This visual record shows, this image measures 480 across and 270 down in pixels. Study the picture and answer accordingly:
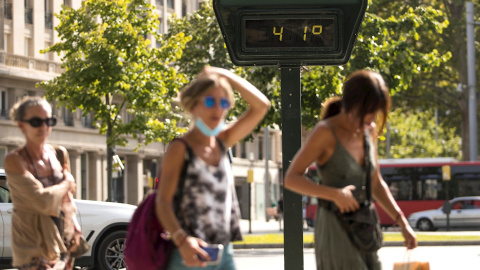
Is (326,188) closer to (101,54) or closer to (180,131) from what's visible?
(101,54)

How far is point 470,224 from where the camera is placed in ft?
133

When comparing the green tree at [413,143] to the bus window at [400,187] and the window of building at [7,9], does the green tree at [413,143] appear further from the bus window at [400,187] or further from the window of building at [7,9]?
the window of building at [7,9]

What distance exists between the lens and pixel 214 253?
4.52 meters

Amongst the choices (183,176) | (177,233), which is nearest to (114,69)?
(183,176)

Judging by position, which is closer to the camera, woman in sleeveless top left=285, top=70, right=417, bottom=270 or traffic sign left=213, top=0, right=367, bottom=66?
woman in sleeveless top left=285, top=70, right=417, bottom=270

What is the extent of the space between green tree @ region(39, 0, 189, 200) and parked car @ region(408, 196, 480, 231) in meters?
13.9

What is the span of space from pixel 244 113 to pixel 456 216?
121ft

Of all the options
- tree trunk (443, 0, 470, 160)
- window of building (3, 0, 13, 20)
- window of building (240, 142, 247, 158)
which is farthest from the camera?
window of building (240, 142, 247, 158)

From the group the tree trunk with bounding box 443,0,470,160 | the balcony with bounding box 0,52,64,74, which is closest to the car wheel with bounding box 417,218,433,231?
the tree trunk with bounding box 443,0,470,160

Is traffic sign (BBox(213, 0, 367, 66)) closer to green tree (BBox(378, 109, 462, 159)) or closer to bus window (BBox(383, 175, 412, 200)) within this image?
bus window (BBox(383, 175, 412, 200))

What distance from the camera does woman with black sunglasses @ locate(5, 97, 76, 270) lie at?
587cm

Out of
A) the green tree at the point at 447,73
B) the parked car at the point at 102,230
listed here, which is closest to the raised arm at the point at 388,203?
the parked car at the point at 102,230

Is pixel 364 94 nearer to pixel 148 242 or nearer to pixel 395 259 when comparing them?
pixel 148 242

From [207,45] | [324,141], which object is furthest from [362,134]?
[207,45]
